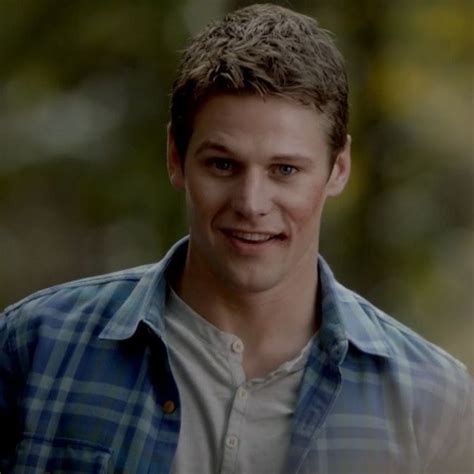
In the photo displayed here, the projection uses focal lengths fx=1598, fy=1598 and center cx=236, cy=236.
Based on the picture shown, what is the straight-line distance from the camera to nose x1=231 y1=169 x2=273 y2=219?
246 centimetres

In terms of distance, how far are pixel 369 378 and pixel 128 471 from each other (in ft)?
1.35

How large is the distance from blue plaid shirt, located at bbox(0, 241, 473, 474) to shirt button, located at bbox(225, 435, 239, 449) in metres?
0.06

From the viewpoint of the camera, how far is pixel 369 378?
2.56 metres

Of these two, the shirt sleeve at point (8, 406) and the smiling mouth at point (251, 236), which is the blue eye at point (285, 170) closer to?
the smiling mouth at point (251, 236)

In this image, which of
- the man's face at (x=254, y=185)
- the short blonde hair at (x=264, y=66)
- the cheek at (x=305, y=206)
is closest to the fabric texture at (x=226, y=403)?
the man's face at (x=254, y=185)

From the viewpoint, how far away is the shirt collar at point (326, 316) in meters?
2.58

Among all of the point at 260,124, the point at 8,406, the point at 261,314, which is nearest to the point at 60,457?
the point at 8,406

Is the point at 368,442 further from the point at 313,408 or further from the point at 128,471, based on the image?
the point at 128,471

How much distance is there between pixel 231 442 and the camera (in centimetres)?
246

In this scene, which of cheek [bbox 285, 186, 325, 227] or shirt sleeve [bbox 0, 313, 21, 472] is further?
shirt sleeve [bbox 0, 313, 21, 472]

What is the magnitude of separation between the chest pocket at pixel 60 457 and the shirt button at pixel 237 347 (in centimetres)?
26

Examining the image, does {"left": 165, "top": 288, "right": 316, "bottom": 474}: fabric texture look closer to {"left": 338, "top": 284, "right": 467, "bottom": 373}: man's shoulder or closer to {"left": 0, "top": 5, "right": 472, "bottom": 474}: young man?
{"left": 0, "top": 5, "right": 472, "bottom": 474}: young man

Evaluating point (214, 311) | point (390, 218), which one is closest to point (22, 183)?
point (390, 218)

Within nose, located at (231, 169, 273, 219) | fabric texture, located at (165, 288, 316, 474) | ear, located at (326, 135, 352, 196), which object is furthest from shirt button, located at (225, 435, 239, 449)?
ear, located at (326, 135, 352, 196)
